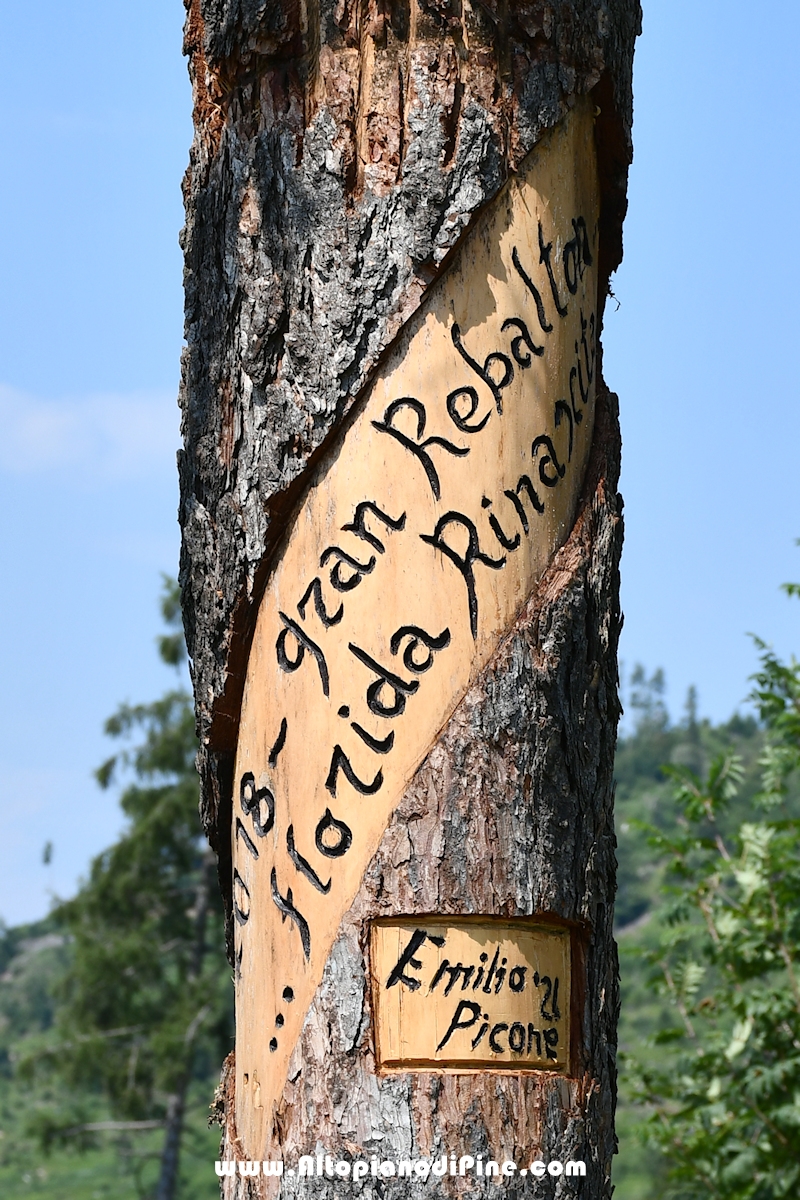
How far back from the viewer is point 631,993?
167ft

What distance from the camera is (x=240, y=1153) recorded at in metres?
1.77

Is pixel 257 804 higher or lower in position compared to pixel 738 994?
higher

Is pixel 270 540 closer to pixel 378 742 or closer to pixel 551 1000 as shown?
pixel 378 742

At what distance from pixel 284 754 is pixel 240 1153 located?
513 mm

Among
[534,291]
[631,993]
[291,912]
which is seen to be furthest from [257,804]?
[631,993]

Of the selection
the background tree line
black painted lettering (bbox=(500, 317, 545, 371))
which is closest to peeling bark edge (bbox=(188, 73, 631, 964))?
black painted lettering (bbox=(500, 317, 545, 371))

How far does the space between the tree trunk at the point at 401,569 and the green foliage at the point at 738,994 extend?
10.5 ft

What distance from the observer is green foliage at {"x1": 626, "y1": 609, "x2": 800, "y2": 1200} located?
4.67m

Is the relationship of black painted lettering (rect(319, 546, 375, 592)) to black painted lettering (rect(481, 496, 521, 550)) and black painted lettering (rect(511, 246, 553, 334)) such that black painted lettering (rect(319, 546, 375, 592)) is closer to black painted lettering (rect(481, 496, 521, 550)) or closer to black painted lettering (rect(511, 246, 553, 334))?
black painted lettering (rect(481, 496, 521, 550))

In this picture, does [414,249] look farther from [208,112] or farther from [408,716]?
[408,716]

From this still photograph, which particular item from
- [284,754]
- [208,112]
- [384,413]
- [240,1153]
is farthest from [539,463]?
[240,1153]

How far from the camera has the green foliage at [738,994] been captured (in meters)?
4.67

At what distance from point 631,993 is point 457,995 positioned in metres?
52.0

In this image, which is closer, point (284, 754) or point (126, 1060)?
point (284, 754)
